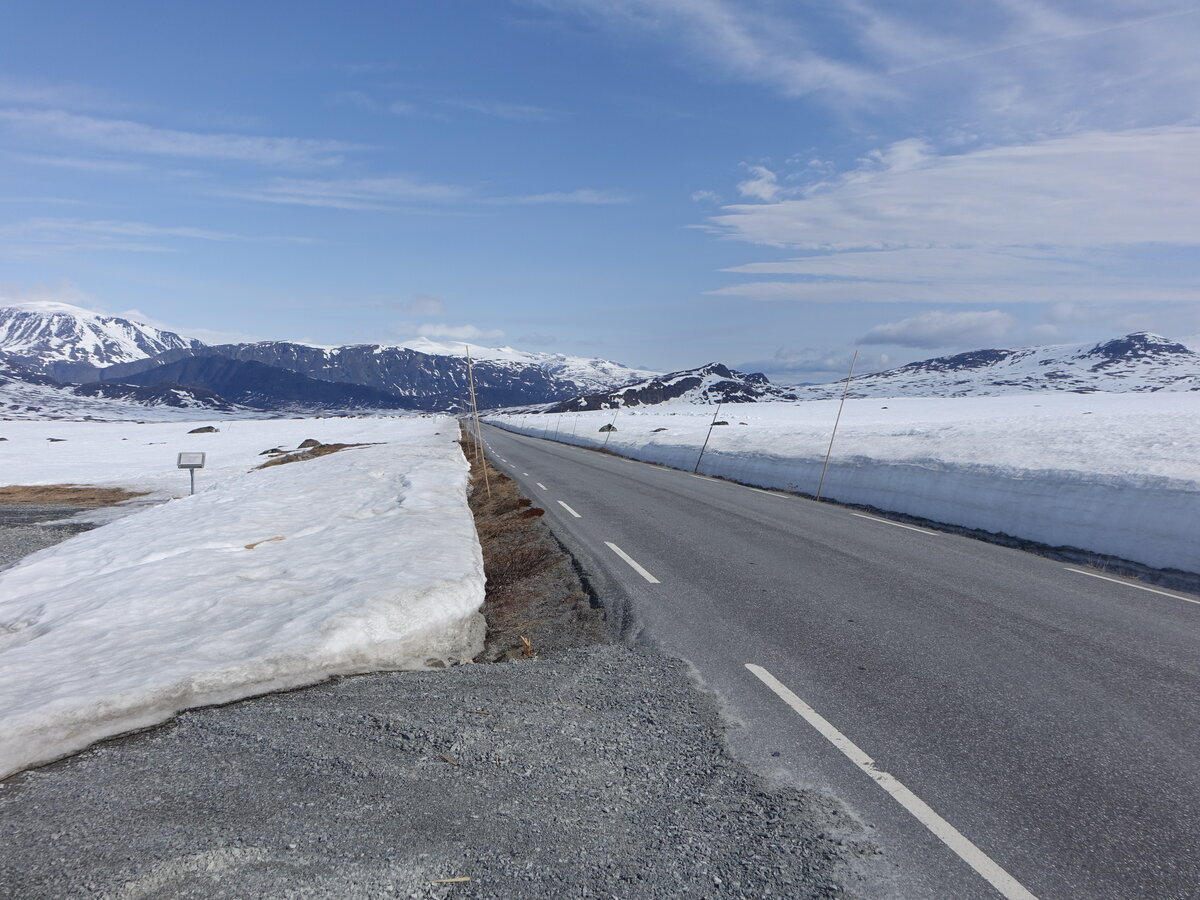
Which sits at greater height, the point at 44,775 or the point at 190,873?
the point at 190,873

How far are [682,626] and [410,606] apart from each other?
9.37ft

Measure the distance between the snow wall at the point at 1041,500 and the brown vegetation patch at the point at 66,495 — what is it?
25.9 metres

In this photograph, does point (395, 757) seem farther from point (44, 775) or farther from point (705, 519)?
point (705, 519)

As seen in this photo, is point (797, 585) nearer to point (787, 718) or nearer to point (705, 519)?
point (787, 718)

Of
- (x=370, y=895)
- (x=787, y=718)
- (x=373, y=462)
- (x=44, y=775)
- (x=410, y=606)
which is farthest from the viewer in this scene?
(x=373, y=462)

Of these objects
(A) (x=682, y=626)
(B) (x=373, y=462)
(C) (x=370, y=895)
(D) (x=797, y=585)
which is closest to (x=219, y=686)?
(C) (x=370, y=895)

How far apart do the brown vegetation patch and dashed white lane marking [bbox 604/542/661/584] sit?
22.4 meters

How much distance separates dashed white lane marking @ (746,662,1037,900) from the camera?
3.18 meters

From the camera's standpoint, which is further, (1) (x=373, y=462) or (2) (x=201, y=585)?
(1) (x=373, y=462)

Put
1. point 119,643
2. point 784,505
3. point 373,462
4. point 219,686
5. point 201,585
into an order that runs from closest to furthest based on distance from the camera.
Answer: point 219,686 → point 119,643 → point 201,585 → point 784,505 → point 373,462

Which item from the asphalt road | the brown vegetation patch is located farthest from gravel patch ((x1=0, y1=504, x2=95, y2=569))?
the asphalt road

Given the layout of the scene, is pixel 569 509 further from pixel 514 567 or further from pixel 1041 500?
pixel 1041 500

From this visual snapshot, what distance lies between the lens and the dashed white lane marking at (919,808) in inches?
125

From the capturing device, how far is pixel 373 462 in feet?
81.5
